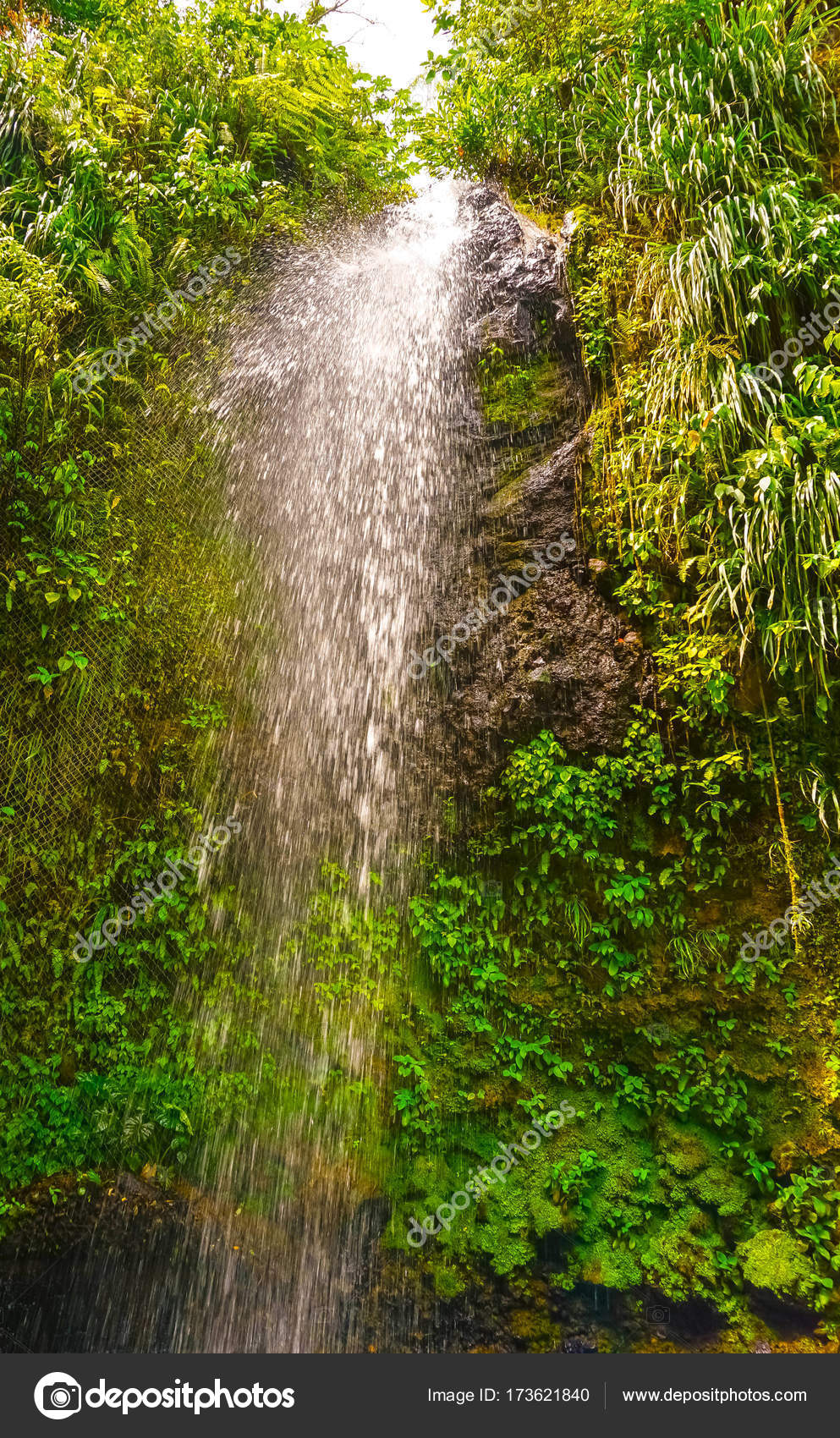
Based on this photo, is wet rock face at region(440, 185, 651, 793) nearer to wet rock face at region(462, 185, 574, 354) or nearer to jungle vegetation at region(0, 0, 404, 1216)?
wet rock face at region(462, 185, 574, 354)

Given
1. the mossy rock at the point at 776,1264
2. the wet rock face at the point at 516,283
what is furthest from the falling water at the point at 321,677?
the mossy rock at the point at 776,1264

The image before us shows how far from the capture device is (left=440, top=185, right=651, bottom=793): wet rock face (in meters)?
4.26

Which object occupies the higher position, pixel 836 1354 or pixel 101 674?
pixel 101 674

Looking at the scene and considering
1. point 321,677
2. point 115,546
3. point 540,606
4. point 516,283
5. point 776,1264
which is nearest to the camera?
point 776,1264

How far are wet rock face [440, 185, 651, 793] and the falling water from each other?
1.00 feet

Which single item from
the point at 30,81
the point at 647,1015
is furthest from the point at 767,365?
the point at 30,81

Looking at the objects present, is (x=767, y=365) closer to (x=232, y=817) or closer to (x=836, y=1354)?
(x=232, y=817)

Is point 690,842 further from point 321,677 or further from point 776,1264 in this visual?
point 321,677

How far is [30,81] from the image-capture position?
5.66m

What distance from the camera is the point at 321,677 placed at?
5.01 meters

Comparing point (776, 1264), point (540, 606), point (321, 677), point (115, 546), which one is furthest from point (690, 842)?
point (115, 546)

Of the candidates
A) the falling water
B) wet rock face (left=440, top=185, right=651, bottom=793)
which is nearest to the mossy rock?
the falling water

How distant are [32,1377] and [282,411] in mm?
6017

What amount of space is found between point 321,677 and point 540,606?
1.61 metres
